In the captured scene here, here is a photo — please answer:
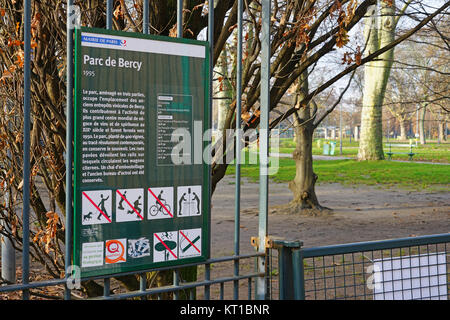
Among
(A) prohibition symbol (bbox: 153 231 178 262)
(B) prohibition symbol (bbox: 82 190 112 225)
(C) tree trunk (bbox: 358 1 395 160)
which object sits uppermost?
(C) tree trunk (bbox: 358 1 395 160)

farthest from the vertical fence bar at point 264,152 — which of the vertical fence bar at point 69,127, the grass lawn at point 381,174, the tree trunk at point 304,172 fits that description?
the grass lawn at point 381,174

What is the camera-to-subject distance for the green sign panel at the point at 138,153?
8.17ft

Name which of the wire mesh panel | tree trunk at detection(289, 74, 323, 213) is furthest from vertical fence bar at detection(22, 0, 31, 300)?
tree trunk at detection(289, 74, 323, 213)

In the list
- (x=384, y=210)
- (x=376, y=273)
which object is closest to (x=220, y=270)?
(x=376, y=273)

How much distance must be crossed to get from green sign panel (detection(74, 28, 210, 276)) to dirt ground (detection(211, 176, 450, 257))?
693cm

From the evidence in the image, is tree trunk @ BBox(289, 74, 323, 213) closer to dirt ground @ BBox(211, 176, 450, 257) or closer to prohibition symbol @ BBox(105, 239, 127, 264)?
dirt ground @ BBox(211, 176, 450, 257)

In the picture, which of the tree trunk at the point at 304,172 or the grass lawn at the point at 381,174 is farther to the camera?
the grass lawn at the point at 381,174

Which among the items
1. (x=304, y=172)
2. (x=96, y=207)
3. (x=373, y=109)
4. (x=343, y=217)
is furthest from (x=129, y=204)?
(x=373, y=109)

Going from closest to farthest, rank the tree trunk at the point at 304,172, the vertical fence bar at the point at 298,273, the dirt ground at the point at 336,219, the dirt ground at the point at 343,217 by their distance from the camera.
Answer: the vertical fence bar at the point at 298,273 < the dirt ground at the point at 336,219 < the dirt ground at the point at 343,217 < the tree trunk at the point at 304,172

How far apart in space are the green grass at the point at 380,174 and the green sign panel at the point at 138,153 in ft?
63.9

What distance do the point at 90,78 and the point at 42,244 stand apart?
9.49 feet

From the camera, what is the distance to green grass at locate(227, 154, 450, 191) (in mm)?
22609

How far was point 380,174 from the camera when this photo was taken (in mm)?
25906

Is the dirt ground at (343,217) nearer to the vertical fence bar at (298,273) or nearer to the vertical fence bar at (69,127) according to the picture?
the vertical fence bar at (298,273)
